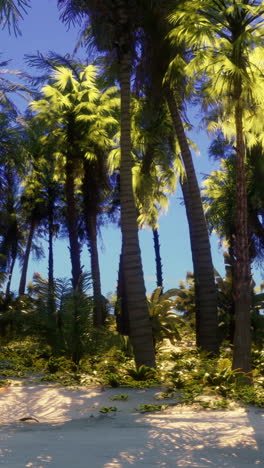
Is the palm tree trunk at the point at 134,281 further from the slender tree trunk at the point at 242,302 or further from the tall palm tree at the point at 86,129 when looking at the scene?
the tall palm tree at the point at 86,129

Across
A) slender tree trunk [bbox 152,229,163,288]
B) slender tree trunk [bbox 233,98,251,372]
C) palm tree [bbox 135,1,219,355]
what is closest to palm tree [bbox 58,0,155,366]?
palm tree [bbox 135,1,219,355]

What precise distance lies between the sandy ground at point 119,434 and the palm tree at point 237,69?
10.0 ft

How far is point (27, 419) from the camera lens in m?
7.97

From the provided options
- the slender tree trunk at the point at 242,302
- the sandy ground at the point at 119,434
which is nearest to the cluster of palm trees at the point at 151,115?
the slender tree trunk at the point at 242,302

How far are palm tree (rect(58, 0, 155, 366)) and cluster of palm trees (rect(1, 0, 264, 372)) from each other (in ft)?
0.08

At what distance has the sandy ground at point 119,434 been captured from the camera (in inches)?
201

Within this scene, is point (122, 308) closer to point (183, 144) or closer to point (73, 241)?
point (73, 241)

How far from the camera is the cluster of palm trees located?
1174 cm

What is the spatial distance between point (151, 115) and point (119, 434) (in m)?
12.3

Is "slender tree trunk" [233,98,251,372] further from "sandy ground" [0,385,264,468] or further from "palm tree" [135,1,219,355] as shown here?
"palm tree" [135,1,219,355]

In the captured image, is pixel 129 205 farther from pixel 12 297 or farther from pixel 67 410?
pixel 12 297

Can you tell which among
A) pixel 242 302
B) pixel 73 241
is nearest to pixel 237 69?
pixel 242 302

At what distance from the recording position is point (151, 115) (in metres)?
16.9

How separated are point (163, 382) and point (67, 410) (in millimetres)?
2859
